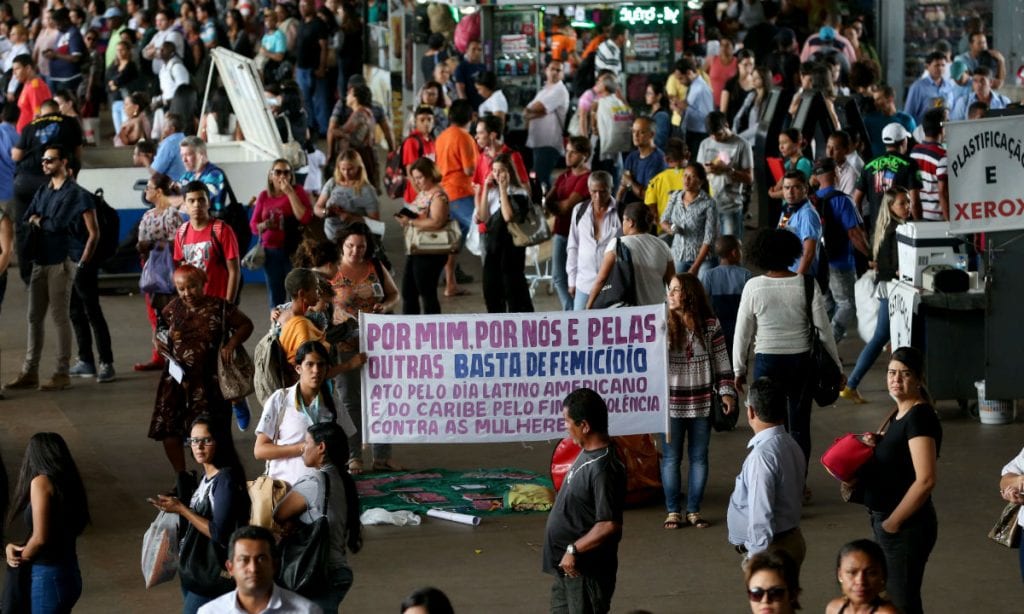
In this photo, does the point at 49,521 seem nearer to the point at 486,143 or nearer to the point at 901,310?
the point at 901,310

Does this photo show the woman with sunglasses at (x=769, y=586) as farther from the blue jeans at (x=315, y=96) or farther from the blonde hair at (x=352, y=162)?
the blue jeans at (x=315, y=96)

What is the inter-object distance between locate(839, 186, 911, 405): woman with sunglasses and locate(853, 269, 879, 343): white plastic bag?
355 mm

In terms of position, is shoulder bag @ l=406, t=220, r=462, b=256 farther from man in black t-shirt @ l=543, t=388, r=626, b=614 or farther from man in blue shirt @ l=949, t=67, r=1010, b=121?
man in blue shirt @ l=949, t=67, r=1010, b=121

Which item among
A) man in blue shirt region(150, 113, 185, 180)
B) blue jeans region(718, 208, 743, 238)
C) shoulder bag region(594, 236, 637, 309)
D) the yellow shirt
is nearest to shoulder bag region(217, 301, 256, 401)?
shoulder bag region(594, 236, 637, 309)

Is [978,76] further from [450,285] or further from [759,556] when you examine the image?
[759,556]

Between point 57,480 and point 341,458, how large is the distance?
117cm

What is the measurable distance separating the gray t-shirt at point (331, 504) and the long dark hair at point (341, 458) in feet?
0.13

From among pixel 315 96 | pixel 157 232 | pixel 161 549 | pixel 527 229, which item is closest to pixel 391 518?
pixel 161 549

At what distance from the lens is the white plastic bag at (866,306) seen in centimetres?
1380

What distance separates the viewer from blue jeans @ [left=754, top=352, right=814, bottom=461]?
10047 millimetres

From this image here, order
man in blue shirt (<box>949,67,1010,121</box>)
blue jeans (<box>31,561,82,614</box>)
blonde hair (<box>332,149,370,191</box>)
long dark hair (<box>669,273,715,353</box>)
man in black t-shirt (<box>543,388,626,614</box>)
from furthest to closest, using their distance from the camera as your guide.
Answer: man in blue shirt (<box>949,67,1010,121</box>)
blonde hair (<box>332,149,370,191</box>)
long dark hair (<box>669,273,715,353</box>)
blue jeans (<box>31,561,82,614</box>)
man in black t-shirt (<box>543,388,626,614</box>)

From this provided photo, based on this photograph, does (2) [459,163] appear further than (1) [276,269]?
Yes

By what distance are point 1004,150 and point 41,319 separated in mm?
7239

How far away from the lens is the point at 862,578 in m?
6.21
